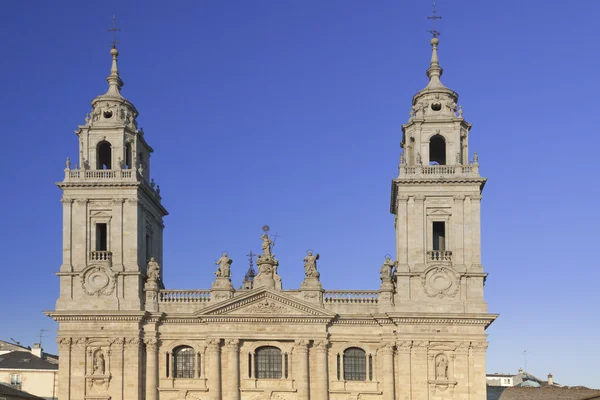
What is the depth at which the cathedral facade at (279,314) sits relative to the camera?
55.7m

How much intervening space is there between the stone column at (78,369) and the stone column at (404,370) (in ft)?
59.4

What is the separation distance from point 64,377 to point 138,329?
5002mm

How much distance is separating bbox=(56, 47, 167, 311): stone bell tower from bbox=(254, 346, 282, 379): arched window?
7573 mm

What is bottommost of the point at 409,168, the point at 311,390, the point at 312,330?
the point at 311,390

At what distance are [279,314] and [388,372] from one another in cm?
712

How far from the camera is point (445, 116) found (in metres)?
58.0

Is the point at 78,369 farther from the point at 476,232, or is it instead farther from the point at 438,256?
the point at 476,232

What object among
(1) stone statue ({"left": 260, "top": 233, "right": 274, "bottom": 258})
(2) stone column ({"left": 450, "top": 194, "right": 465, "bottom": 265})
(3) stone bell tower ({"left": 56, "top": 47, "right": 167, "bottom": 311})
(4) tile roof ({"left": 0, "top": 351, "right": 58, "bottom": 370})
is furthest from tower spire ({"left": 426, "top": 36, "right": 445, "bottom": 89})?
(4) tile roof ({"left": 0, "top": 351, "right": 58, "bottom": 370})

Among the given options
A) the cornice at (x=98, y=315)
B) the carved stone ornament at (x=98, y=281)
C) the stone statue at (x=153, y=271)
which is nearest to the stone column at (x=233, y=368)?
the cornice at (x=98, y=315)

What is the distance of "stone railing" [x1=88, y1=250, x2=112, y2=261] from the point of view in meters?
57.3

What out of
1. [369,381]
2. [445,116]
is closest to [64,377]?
[369,381]

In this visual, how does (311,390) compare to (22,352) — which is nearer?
(311,390)

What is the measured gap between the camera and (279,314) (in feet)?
186

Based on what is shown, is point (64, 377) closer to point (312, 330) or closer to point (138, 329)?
point (138, 329)
